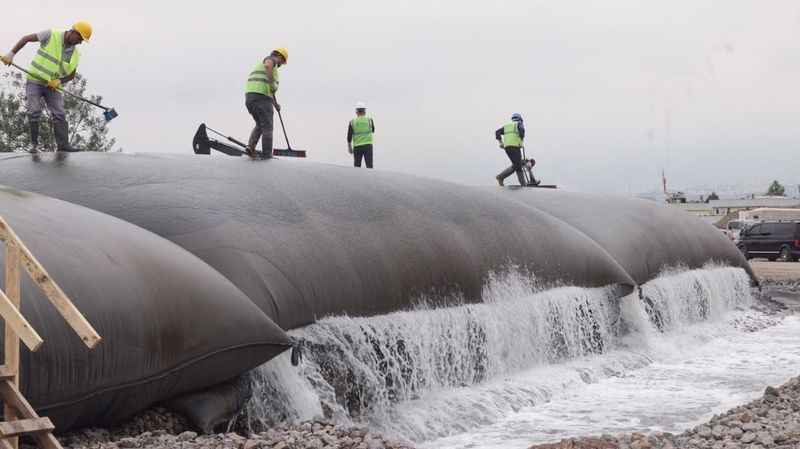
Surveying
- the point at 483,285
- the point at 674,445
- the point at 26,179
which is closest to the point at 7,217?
the point at 26,179

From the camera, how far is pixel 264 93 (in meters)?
16.9

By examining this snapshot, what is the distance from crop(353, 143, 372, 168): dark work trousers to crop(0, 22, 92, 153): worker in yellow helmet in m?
8.72

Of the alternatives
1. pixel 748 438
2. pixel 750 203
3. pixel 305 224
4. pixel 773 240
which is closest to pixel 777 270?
pixel 773 240

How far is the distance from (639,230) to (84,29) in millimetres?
15334

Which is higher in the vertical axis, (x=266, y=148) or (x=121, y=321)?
(x=266, y=148)

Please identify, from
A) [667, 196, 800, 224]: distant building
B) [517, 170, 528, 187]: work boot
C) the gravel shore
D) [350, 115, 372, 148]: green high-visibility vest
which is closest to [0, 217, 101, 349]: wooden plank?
the gravel shore

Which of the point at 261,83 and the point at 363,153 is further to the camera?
the point at 363,153

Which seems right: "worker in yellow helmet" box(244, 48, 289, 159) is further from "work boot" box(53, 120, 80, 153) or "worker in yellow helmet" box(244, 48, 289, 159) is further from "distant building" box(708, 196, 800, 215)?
"distant building" box(708, 196, 800, 215)

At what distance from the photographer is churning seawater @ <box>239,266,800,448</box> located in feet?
41.5

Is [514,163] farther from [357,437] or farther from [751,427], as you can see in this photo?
[357,437]

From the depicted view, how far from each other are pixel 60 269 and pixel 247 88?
824 cm

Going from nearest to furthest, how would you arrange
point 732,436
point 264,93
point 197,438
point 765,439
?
point 197,438 < point 765,439 < point 732,436 < point 264,93

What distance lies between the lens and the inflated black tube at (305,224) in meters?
12.4

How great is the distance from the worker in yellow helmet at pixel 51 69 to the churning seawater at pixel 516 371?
4980 millimetres
